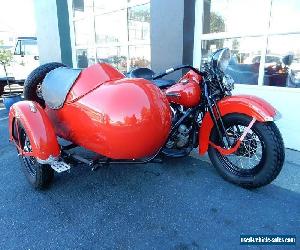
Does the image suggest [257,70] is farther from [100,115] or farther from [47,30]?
[47,30]

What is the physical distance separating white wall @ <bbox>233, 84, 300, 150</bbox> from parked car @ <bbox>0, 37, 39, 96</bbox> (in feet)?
23.7

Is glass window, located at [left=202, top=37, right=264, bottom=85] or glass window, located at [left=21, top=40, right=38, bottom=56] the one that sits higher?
glass window, located at [left=21, top=40, right=38, bottom=56]

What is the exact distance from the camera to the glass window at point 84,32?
21.9 ft

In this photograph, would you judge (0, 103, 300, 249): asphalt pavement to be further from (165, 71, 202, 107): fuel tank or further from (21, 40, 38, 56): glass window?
(21, 40, 38, 56): glass window

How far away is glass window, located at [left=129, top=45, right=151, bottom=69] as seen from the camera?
208 inches

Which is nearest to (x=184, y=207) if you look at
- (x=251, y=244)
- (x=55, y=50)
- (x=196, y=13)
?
(x=251, y=244)

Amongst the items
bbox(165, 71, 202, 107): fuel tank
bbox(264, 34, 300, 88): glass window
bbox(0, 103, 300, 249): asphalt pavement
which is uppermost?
bbox(264, 34, 300, 88): glass window

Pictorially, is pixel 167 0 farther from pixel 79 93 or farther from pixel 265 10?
pixel 79 93

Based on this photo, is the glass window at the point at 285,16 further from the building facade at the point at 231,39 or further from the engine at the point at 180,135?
the engine at the point at 180,135

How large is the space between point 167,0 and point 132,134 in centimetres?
303

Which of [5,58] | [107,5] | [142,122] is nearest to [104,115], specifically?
[142,122]

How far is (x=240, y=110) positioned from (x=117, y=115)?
1.17 m

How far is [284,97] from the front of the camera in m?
3.38

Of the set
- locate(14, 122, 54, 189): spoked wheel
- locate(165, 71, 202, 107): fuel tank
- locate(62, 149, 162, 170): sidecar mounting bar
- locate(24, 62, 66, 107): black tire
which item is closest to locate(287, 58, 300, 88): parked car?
locate(165, 71, 202, 107): fuel tank
